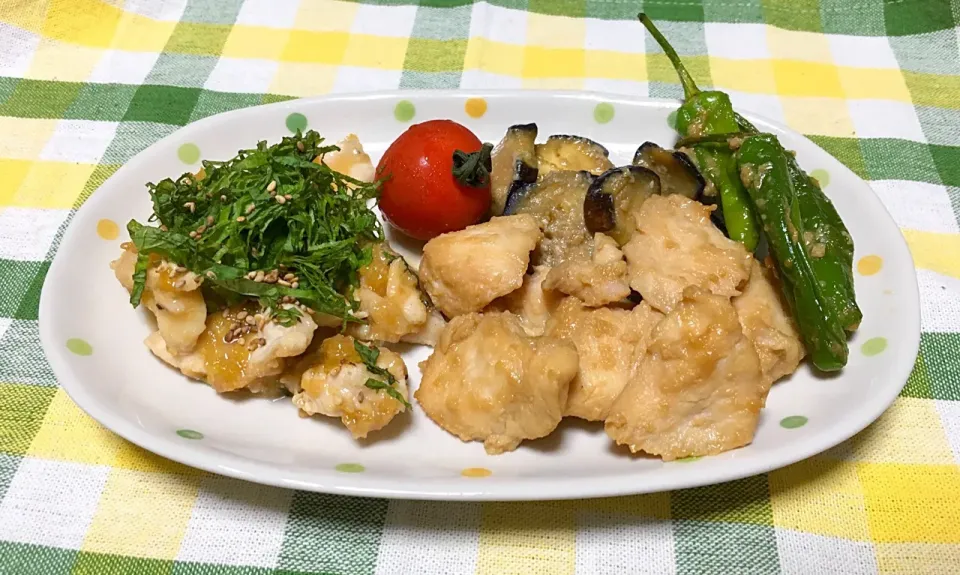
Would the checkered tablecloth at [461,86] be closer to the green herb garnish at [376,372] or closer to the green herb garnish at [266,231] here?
the green herb garnish at [376,372]

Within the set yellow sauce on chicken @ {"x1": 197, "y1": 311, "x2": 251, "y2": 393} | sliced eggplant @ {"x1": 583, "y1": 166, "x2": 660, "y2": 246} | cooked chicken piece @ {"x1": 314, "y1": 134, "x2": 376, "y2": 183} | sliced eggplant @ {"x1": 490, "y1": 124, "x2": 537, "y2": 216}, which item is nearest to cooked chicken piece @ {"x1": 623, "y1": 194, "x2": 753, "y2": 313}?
sliced eggplant @ {"x1": 583, "y1": 166, "x2": 660, "y2": 246}

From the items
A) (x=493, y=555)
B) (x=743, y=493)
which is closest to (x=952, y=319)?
(x=743, y=493)

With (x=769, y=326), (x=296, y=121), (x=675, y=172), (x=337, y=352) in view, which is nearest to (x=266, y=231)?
(x=337, y=352)

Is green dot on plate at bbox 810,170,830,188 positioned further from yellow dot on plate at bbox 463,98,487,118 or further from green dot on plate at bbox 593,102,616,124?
yellow dot on plate at bbox 463,98,487,118

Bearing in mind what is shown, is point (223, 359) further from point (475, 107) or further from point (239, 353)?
point (475, 107)

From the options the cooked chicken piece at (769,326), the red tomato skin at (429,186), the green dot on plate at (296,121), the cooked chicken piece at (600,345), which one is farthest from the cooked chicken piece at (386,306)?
the cooked chicken piece at (769,326)

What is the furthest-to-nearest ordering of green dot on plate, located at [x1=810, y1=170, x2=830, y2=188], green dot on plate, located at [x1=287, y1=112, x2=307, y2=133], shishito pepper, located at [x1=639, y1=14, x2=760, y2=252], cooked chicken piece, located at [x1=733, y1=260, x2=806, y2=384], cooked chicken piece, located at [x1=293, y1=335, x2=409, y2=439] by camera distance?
green dot on plate, located at [x1=287, y1=112, x2=307, y2=133] → green dot on plate, located at [x1=810, y1=170, x2=830, y2=188] → shishito pepper, located at [x1=639, y1=14, x2=760, y2=252] → cooked chicken piece, located at [x1=733, y1=260, x2=806, y2=384] → cooked chicken piece, located at [x1=293, y1=335, x2=409, y2=439]
